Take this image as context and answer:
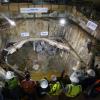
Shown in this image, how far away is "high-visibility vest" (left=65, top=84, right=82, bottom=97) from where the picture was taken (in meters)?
8.93

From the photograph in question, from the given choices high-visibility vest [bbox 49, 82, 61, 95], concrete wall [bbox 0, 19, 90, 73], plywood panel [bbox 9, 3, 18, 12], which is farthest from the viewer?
concrete wall [bbox 0, 19, 90, 73]

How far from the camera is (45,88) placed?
9.02m

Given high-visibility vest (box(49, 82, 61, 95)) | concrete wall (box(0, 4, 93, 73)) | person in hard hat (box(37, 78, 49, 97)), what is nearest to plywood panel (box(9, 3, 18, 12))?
concrete wall (box(0, 4, 93, 73))

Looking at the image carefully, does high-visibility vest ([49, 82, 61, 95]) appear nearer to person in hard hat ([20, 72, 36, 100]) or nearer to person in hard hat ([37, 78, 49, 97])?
person in hard hat ([37, 78, 49, 97])

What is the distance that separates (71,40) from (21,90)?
32.8ft

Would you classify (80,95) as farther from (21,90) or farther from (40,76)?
(40,76)

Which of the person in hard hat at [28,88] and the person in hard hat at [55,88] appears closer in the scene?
the person in hard hat at [28,88]

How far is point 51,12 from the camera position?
663 inches

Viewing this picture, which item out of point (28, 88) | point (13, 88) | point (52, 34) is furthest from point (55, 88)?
point (52, 34)

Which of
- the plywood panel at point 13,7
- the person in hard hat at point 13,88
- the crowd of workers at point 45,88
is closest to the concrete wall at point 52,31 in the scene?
the plywood panel at point 13,7

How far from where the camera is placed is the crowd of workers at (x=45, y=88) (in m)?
8.63

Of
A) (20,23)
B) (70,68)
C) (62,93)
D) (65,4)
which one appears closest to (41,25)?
(20,23)

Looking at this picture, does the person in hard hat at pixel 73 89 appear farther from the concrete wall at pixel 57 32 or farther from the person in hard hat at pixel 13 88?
the concrete wall at pixel 57 32

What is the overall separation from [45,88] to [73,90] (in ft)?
3.34
